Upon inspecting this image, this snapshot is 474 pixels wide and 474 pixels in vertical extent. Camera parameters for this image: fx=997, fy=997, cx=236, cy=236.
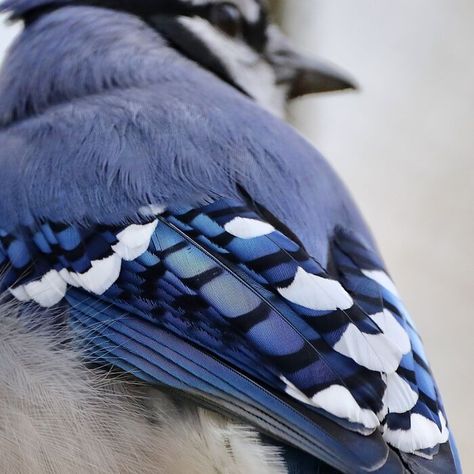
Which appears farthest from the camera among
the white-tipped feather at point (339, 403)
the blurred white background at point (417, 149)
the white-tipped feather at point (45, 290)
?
the blurred white background at point (417, 149)

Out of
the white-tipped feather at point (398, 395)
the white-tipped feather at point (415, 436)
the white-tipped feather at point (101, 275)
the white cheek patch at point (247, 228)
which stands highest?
the white cheek patch at point (247, 228)

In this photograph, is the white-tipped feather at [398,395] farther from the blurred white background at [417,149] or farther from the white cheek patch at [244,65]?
the blurred white background at [417,149]

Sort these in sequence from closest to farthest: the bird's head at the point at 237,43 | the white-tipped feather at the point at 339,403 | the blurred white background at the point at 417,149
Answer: the white-tipped feather at the point at 339,403
the bird's head at the point at 237,43
the blurred white background at the point at 417,149

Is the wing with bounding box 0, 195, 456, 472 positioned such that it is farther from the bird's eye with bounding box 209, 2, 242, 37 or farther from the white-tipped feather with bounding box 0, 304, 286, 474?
the bird's eye with bounding box 209, 2, 242, 37

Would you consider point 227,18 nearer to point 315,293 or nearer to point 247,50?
point 247,50

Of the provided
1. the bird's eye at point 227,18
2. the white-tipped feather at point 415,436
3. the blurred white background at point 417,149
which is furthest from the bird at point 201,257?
the blurred white background at point 417,149

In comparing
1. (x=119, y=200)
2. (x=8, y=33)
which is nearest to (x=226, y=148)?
A: (x=119, y=200)

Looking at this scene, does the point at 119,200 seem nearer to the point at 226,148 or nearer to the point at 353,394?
the point at 226,148
